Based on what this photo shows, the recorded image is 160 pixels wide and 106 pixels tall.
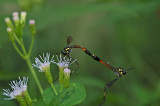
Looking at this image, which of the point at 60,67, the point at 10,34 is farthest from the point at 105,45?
the point at 60,67

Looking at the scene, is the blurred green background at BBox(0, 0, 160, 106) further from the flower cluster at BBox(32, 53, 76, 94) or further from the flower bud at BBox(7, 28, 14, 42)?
the flower cluster at BBox(32, 53, 76, 94)

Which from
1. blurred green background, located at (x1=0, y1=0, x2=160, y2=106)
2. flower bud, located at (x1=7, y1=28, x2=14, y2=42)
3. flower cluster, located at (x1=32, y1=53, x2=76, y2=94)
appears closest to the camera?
flower cluster, located at (x1=32, y1=53, x2=76, y2=94)

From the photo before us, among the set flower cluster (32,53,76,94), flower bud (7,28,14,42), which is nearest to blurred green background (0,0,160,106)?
flower bud (7,28,14,42)

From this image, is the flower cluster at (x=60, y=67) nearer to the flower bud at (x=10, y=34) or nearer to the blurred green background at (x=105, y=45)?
the flower bud at (x=10, y=34)

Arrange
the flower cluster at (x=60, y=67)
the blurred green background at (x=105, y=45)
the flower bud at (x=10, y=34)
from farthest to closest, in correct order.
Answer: the blurred green background at (x=105, y=45)
the flower bud at (x=10, y=34)
the flower cluster at (x=60, y=67)

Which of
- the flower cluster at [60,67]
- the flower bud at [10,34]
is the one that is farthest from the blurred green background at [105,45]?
the flower cluster at [60,67]

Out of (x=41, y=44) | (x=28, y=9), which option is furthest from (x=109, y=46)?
(x=28, y=9)

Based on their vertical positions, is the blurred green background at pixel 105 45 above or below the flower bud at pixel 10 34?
below

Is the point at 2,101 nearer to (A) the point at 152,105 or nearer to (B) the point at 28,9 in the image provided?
(A) the point at 152,105
